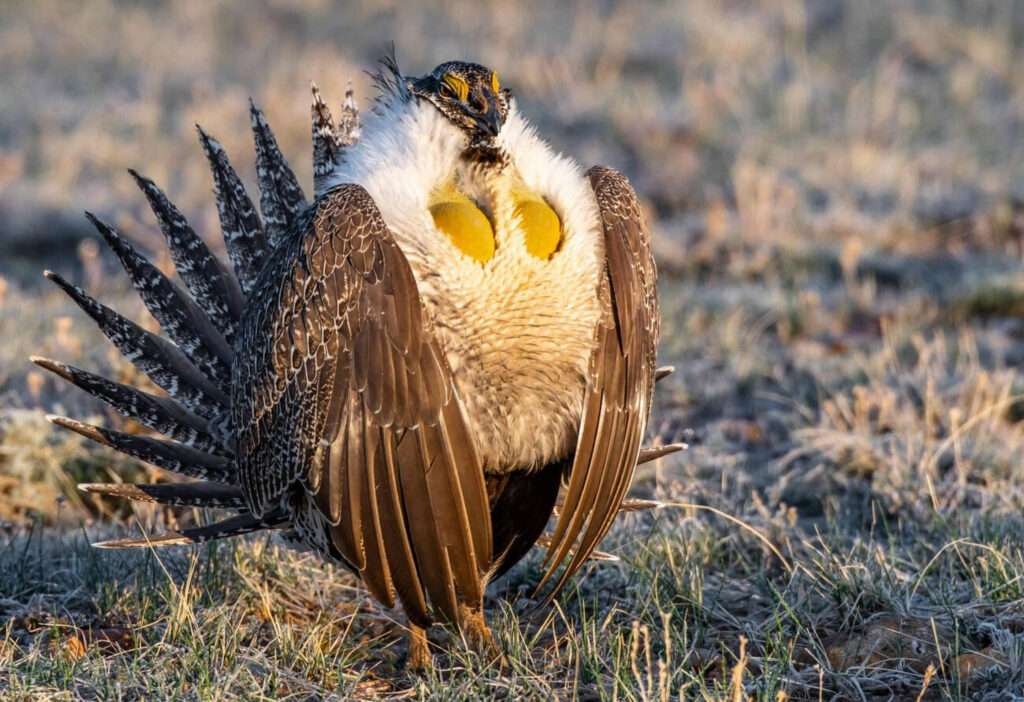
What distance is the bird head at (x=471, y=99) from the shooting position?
9.45ft

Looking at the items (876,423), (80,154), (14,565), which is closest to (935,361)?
(876,423)

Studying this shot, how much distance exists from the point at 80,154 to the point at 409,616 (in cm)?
536

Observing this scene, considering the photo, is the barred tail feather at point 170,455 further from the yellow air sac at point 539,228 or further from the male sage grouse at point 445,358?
the yellow air sac at point 539,228

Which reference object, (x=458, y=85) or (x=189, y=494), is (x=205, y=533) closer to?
(x=189, y=494)

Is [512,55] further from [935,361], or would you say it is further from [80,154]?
[935,361]

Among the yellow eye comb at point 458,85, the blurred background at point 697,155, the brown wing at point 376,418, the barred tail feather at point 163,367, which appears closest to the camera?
the brown wing at point 376,418

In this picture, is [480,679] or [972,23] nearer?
[480,679]

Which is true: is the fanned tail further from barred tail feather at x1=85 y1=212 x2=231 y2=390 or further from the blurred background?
the blurred background

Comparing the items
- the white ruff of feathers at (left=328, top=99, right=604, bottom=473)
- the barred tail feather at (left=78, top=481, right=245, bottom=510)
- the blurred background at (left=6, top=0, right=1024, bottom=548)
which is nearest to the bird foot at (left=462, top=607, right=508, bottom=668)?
the white ruff of feathers at (left=328, top=99, right=604, bottom=473)

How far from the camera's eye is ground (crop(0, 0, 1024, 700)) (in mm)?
2867

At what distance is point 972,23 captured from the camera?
898 cm

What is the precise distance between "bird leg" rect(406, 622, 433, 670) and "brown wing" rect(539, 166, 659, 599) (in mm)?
289

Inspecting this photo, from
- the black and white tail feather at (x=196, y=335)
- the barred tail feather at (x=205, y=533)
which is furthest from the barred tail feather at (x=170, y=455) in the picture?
the barred tail feather at (x=205, y=533)

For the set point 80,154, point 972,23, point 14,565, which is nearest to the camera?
point 14,565
